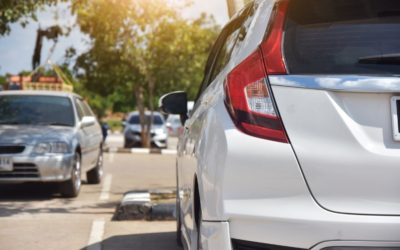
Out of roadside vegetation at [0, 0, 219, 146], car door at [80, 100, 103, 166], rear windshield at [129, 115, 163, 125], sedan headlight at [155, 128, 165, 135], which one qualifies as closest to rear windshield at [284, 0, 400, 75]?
car door at [80, 100, 103, 166]

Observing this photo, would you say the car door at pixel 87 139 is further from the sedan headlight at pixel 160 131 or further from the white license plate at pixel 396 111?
the sedan headlight at pixel 160 131

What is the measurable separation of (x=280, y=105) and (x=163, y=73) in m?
25.8

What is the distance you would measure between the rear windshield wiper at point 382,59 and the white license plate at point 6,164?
→ 6918 mm

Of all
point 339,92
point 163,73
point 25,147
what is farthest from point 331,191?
point 163,73

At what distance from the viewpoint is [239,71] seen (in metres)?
3.19

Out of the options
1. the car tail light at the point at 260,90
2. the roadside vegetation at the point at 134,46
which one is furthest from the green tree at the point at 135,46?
the car tail light at the point at 260,90

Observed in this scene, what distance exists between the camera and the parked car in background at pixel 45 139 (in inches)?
362

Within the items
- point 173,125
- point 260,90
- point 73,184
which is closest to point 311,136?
point 260,90

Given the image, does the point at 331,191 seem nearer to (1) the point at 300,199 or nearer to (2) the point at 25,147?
(1) the point at 300,199

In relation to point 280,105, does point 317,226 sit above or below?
below

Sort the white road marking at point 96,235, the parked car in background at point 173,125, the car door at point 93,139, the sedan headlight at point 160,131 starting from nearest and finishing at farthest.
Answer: the white road marking at point 96,235, the car door at point 93,139, the sedan headlight at point 160,131, the parked car in background at point 173,125

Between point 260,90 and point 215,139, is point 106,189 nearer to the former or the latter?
point 215,139

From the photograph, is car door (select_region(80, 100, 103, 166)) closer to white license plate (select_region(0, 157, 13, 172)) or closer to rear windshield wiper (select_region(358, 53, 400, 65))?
white license plate (select_region(0, 157, 13, 172))

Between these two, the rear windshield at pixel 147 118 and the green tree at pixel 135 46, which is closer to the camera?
the green tree at pixel 135 46
